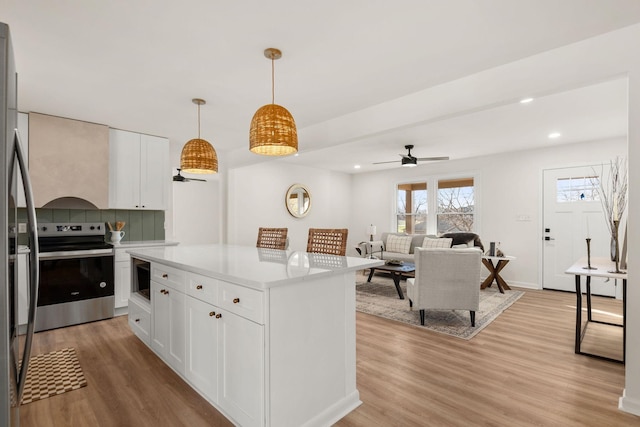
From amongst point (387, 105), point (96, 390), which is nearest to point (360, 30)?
point (387, 105)

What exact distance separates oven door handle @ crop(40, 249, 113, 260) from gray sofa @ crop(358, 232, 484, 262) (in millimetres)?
4251

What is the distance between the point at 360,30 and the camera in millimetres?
2086

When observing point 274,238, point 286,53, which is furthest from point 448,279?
point 286,53

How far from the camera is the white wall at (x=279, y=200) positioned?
596 centimetres

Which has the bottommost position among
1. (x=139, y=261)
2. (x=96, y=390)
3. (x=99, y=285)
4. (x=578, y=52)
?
(x=96, y=390)

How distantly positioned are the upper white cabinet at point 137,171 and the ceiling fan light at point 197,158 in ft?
6.32

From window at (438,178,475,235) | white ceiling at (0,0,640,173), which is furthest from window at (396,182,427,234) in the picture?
A: white ceiling at (0,0,640,173)

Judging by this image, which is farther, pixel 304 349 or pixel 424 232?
pixel 424 232

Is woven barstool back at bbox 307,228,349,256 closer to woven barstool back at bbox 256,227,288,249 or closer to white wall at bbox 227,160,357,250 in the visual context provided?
woven barstool back at bbox 256,227,288,249

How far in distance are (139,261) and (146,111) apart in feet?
5.52

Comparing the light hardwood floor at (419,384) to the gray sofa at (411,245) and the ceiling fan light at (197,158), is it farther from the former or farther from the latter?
the gray sofa at (411,245)

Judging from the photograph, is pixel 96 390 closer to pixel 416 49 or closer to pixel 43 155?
pixel 43 155

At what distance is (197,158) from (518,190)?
541 centimetres

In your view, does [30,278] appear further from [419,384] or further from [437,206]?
[437,206]
